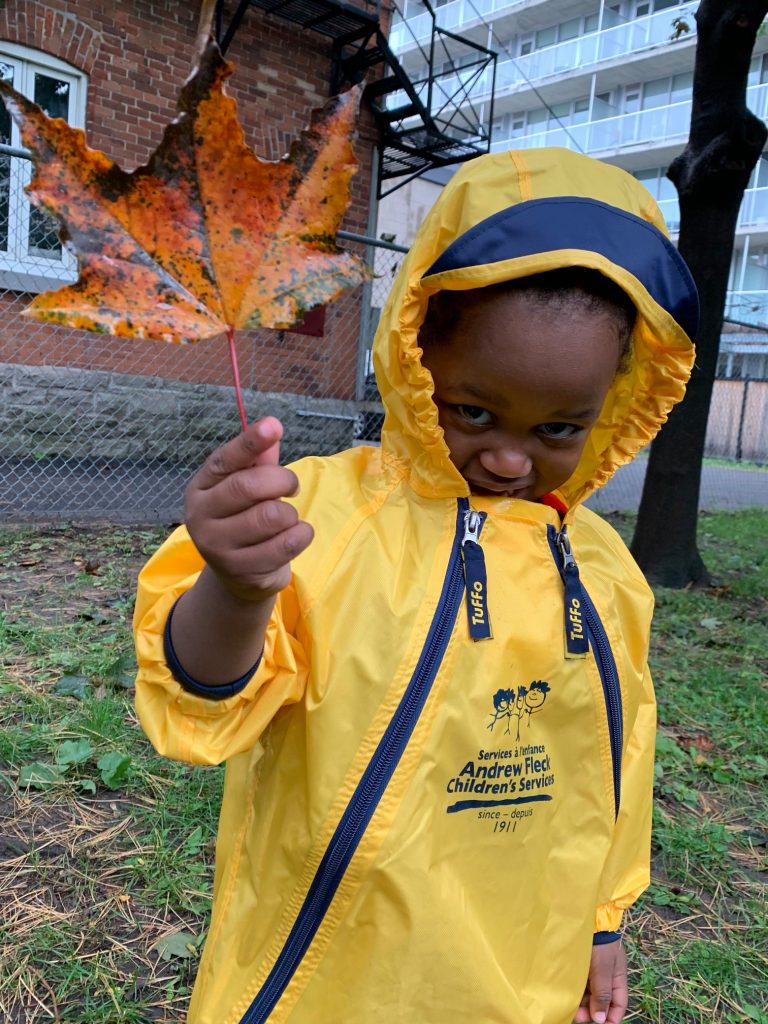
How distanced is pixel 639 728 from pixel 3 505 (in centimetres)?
525

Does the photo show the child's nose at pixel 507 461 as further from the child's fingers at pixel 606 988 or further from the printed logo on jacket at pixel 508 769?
the child's fingers at pixel 606 988

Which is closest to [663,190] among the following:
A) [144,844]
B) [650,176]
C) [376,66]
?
[650,176]

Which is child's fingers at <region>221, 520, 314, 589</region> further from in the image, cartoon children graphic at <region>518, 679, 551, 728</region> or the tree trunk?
the tree trunk

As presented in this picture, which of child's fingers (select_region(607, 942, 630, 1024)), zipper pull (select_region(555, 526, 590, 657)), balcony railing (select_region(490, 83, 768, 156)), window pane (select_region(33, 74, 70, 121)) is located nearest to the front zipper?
zipper pull (select_region(555, 526, 590, 657))

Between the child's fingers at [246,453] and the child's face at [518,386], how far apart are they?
45cm

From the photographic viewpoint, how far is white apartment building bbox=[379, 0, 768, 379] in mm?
25188

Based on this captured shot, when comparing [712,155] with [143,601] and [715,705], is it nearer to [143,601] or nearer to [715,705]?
[715,705]

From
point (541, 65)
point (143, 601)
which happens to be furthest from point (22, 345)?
point (541, 65)

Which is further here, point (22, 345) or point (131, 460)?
point (131, 460)

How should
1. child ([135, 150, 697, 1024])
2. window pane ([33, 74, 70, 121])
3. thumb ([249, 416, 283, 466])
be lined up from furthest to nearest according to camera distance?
window pane ([33, 74, 70, 121]) < child ([135, 150, 697, 1024]) < thumb ([249, 416, 283, 466])

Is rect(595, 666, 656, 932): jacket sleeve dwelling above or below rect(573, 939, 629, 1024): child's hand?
above

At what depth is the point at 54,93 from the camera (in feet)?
21.8

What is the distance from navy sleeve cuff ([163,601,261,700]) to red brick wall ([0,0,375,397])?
16.5ft

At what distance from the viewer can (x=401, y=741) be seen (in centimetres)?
107
